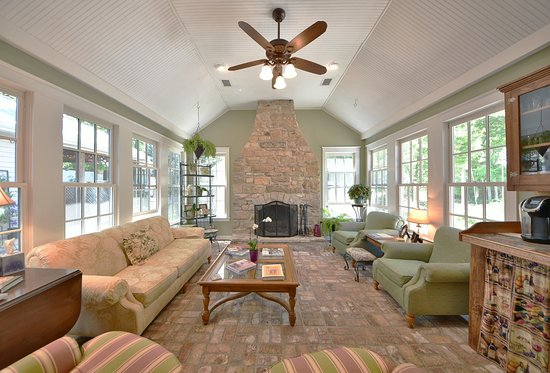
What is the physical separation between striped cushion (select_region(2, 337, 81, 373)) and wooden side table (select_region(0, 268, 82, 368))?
0.36 metres

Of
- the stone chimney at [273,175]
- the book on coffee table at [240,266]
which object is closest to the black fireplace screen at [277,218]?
the stone chimney at [273,175]

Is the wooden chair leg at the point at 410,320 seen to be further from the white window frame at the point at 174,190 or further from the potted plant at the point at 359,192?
the white window frame at the point at 174,190

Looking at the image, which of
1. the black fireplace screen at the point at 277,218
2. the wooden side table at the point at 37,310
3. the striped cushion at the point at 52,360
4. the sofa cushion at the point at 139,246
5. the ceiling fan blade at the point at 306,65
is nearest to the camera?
the striped cushion at the point at 52,360

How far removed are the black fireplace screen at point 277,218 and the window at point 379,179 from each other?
5.89 ft

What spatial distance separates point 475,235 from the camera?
193 centimetres

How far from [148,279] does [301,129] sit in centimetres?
472

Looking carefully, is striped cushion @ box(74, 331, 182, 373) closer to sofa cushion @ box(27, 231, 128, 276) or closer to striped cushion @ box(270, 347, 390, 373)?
striped cushion @ box(270, 347, 390, 373)

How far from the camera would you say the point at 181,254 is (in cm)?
317

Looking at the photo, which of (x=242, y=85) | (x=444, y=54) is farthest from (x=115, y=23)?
(x=444, y=54)

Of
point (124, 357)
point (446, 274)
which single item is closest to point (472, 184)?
point (446, 274)

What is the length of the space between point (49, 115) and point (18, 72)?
15.6 inches

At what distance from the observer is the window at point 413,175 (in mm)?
3881

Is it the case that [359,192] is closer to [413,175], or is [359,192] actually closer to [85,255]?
[413,175]

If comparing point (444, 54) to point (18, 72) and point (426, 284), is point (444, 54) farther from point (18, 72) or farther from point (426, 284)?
point (18, 72)
